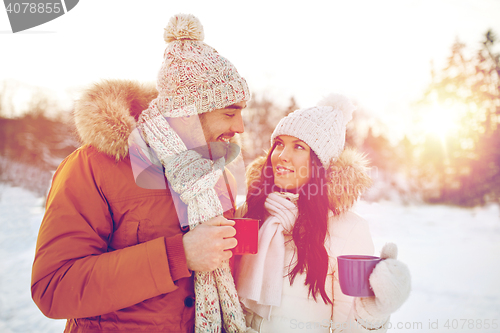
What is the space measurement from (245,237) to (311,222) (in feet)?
1.99

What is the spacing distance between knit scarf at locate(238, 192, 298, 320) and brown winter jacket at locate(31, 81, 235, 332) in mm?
396

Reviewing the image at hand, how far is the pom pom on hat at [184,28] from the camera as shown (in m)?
1.47

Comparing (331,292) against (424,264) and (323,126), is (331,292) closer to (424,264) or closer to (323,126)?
(323,126)

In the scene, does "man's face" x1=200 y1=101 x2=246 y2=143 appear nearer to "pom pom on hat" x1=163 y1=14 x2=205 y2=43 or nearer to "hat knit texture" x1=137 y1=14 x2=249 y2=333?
"hat knit texture" x1=137 y1=14 x2=249 y2=333

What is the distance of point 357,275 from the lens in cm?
123

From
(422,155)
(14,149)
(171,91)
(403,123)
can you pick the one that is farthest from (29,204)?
(422,155)

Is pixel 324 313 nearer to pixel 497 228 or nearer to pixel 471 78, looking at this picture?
pixel 497 228

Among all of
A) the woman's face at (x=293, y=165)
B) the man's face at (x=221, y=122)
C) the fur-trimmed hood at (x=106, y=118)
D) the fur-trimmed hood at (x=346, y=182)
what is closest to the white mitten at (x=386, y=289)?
the fur-trimmed hood at (x=346, y=182)

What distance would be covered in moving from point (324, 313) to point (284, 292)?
263 millimetres

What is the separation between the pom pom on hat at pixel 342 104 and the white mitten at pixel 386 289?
44.0 inches

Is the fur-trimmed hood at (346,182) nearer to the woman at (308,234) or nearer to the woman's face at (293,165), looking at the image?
the woman at (308,234)

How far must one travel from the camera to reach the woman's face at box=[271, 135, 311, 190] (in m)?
1.88

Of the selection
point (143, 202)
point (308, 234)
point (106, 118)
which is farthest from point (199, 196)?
point (308, 234)

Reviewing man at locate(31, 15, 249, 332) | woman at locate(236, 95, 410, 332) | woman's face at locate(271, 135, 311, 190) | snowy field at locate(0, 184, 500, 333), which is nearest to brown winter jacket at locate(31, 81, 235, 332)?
man at locate(31, 15, 249, 332)
